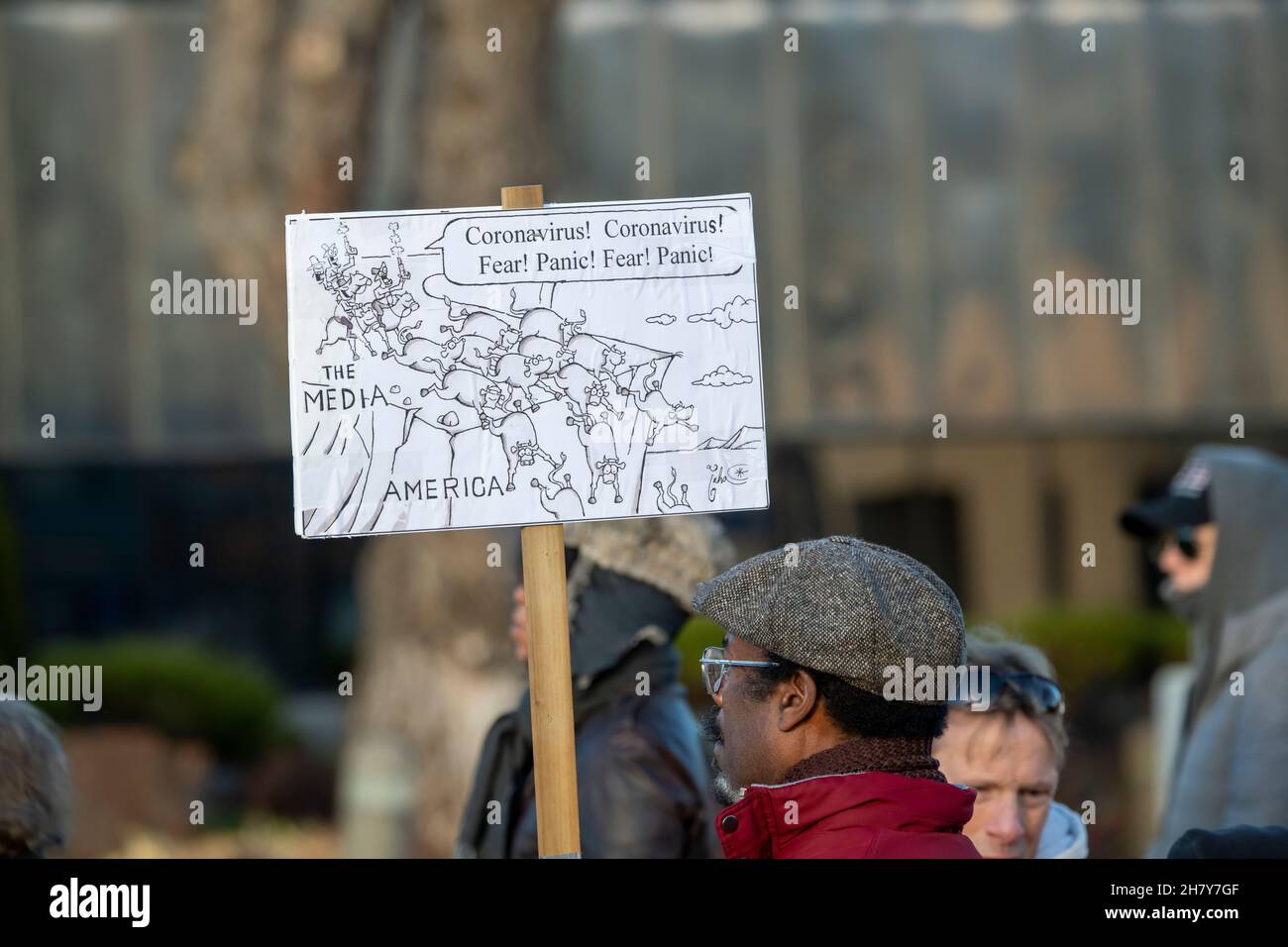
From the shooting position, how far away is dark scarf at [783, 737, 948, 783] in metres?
2.26

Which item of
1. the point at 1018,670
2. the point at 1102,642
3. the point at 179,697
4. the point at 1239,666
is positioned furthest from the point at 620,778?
the point at 1102,642

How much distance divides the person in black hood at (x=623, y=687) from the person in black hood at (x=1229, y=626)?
1287 mm

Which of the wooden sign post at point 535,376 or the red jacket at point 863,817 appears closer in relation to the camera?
the red jacket at point 863,817

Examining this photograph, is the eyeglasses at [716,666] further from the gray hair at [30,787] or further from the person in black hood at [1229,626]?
the person in black hood at [1229,626]

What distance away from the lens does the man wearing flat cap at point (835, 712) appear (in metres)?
2.21

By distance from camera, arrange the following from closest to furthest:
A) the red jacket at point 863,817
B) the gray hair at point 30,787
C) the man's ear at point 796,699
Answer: the red jacket at point 863,817, the man's ear at point 796,699, the gray hair at point 30,787

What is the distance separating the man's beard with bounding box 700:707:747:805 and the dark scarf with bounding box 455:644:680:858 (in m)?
0.85

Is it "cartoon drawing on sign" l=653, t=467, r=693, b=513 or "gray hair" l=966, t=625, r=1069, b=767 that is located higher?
"cartoon drawing on sign" l=653, t=467, r=693, b=513

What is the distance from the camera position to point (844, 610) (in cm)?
229

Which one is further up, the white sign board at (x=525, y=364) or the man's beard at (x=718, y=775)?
the white sign board at (x=525, y=364)

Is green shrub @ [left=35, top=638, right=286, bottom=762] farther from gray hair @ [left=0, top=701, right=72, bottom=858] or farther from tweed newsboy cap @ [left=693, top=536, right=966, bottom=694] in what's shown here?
tweed newsboy cap @ [left=693, top=536, right=966, bottom=694]

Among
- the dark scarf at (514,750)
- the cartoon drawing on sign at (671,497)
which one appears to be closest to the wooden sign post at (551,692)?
the cartoon drawing on sign at (671,497)

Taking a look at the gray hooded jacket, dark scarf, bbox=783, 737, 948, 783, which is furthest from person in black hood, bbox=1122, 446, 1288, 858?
dark scarf, bbox=783, 737, 948, 783
